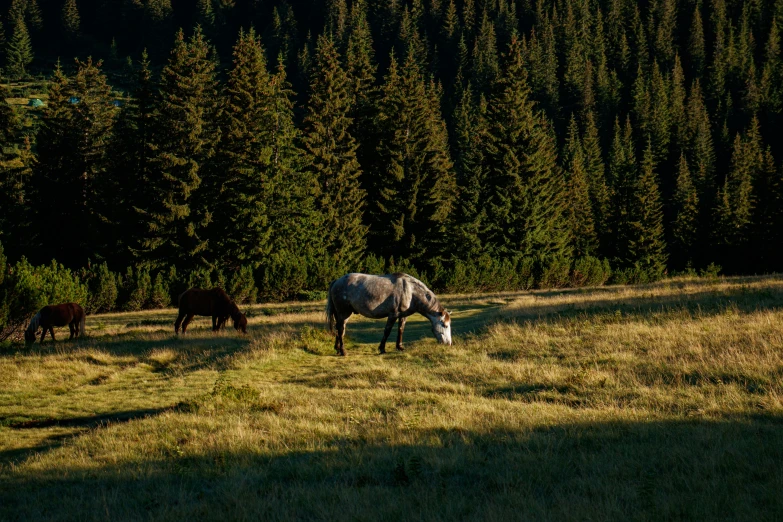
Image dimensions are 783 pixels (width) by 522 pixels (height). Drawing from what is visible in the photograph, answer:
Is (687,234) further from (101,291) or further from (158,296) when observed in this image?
(101,291)

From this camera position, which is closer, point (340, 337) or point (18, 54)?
point (340, 337)

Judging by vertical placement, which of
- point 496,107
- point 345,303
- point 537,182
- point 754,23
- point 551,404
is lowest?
point 551,404

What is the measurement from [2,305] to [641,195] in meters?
70.6

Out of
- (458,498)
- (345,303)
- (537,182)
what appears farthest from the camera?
(537,182)

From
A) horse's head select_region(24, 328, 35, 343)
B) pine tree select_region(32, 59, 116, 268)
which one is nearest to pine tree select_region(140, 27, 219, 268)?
pine tree select_region(32, 59, 116, 268)

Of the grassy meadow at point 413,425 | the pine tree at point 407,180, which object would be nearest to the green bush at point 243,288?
the pine tree at point 407,180

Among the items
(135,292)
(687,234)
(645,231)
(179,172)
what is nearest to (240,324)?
(135,292)

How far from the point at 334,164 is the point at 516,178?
19.7 meters

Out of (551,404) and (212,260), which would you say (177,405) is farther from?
(212,260)

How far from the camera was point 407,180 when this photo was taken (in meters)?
58.4

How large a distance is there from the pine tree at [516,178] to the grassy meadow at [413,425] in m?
41.8

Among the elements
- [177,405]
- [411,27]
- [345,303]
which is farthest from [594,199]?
[411,27]

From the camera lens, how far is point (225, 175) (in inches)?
1857

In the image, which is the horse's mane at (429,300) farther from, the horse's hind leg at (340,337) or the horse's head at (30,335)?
the horse's head at (30,335)
